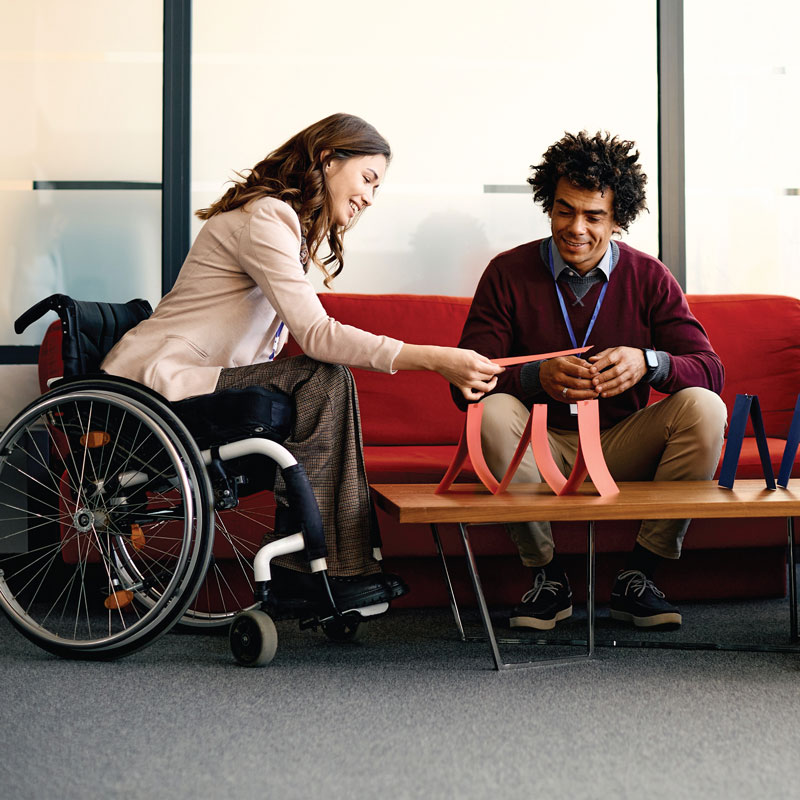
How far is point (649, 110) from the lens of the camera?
3205 millimetres


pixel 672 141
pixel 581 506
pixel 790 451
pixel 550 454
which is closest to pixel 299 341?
pixel 550 454

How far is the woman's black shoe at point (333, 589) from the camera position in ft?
5.79

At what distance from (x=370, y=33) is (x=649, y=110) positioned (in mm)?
984

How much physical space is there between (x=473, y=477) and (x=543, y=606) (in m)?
0.36

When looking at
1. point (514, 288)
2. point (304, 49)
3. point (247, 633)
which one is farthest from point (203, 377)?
point (304, 49)

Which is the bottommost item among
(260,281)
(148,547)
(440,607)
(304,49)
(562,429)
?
(440,607)

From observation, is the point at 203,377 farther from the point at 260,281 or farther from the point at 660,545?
the point at 660,545

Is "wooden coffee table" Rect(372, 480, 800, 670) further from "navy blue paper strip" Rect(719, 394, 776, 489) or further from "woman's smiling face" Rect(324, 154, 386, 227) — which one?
"woman's smiling face" Rect(324, 154, 386, 227)

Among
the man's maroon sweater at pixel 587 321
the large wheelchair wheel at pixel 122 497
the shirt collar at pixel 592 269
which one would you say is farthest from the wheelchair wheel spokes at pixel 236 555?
the shirt collar at pixel 592 269

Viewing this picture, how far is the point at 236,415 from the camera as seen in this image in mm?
1764

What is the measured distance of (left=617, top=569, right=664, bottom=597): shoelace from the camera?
82.2 inches

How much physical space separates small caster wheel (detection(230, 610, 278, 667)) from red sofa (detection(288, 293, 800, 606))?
0.48m

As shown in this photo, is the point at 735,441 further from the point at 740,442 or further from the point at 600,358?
the point at 600,358

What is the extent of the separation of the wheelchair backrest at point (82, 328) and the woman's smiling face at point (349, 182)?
1.85 feet
